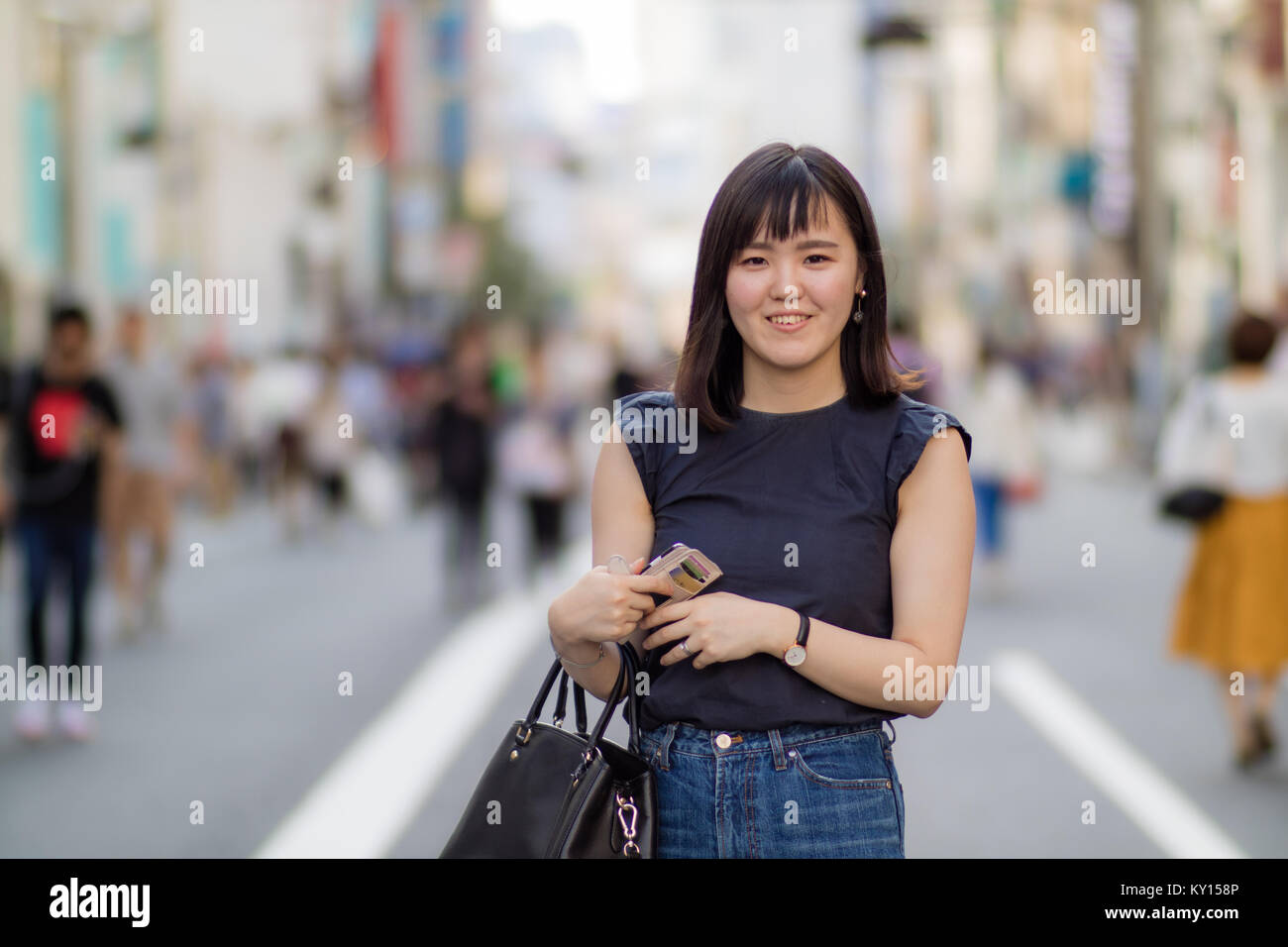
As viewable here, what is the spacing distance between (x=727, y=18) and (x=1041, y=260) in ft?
206

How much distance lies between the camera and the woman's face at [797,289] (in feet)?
7.56

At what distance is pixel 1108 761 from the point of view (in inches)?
278

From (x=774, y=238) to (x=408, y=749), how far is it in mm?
5585

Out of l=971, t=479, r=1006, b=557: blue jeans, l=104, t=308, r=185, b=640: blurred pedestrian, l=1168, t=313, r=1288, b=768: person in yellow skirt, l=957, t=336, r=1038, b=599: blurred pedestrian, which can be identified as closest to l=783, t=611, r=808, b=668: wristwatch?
l=1168, t=313, r=1288, b=768: person in yellow skirt

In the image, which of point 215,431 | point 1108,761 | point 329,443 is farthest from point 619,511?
point 215,431

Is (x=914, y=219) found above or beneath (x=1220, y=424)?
above

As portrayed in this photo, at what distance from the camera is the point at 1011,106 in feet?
227

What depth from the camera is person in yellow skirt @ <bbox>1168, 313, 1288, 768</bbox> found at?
22.9 feet

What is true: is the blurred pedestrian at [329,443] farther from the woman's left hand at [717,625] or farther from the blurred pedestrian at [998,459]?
the woman's left hand at [717,625]

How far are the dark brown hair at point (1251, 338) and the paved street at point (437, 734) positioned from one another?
182 centimetres

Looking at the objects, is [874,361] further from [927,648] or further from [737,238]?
[927,648]

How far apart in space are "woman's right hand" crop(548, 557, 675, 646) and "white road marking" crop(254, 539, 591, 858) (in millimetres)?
3571

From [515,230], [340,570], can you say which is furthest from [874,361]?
[515,230]

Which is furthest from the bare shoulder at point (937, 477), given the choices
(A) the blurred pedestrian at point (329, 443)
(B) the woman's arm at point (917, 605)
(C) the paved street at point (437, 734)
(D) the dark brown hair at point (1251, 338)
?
(A) the blurred pedestrian at point (329, 443)
